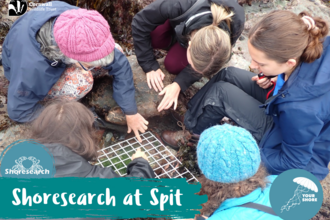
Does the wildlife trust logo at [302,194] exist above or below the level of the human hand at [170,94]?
above

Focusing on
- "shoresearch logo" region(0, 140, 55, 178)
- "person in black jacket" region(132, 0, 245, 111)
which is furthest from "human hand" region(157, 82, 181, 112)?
"shoresearch logo" region(0, 140, 55, 178)

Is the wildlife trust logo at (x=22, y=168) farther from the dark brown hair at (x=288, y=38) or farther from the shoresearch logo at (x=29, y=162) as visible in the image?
the dark brown hair at (x=288, y=38)

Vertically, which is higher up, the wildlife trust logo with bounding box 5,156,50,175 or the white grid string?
the wildlife trust logo with bounding box 5,156,50,175

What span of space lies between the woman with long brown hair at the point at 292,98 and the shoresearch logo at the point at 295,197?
41cm

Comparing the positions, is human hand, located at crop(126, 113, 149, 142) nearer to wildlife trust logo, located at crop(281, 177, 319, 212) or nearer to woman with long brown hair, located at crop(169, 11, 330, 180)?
woman with long brown hair, located at crop(169, 11, 330, 180)

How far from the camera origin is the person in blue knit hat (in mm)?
1578

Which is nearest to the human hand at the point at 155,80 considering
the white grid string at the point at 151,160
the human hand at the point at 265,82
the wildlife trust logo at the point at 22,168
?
the white grid string at the point at 151,160

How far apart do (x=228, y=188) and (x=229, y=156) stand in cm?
24

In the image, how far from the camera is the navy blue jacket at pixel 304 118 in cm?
192

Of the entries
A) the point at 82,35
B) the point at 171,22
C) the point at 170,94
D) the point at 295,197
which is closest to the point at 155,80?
the point at 170,94

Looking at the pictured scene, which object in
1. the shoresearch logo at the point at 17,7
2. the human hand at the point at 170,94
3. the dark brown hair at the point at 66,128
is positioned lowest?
the human hand at the point at 170,94

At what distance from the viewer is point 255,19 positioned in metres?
4.50

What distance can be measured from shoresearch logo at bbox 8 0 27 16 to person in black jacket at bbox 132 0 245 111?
157 centimetres

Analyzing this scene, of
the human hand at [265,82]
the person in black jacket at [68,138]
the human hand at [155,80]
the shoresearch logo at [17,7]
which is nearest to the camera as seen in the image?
the person in black jacket at [68,138]
